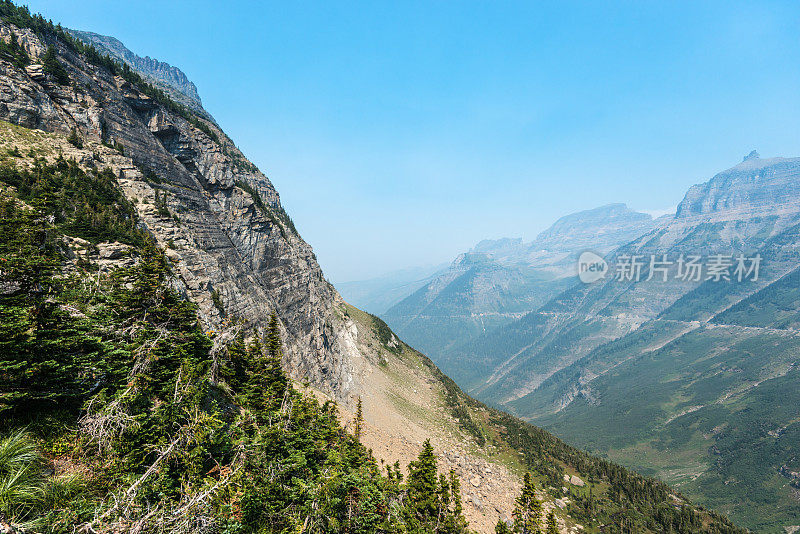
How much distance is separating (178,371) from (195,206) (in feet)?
154

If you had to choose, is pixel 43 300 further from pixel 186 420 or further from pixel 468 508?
pixel 468 508

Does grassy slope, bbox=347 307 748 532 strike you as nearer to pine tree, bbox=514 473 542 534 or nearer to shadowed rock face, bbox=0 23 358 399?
shadowed rock face, bbox=0 23 358 399

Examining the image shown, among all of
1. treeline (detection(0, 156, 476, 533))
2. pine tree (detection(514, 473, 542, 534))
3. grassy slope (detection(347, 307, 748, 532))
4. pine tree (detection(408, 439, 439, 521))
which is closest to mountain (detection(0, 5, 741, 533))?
treeline (detection(0, 156, 476, 533))

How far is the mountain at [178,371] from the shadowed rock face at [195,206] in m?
0.36

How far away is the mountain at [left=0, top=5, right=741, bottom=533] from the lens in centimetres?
1136

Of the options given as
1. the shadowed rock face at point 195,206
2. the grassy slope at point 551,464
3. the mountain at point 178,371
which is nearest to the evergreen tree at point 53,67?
the mountain at point 178,371

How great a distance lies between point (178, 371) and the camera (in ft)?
51.4

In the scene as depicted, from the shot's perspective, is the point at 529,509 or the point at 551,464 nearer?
the point at 529,509

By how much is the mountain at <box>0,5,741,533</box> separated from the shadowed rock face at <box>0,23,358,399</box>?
36 cm

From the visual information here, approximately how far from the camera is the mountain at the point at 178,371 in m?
11.4

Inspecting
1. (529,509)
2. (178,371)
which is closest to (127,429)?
(178,371)

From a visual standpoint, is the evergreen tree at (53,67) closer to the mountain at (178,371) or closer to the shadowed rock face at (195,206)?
the mountain at (178,371)

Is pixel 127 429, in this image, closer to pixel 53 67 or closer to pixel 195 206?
pixel 195 206

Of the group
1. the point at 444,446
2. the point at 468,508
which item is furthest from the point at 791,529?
the point at 468,508
